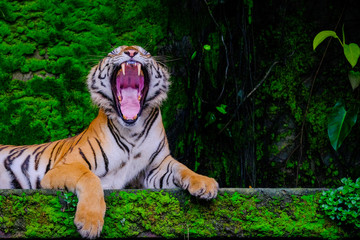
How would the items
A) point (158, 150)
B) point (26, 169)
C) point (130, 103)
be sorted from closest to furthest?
1. point (130, 103)
2. point (158, 150)
3. point (26, 169)

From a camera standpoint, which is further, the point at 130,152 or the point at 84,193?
the point at 130,152

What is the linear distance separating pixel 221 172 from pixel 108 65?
1458mm

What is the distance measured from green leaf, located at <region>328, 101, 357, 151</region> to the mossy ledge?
3.55 ft

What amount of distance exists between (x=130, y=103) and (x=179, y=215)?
0.72 metres

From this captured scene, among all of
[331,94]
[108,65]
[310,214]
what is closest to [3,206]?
[108,65]

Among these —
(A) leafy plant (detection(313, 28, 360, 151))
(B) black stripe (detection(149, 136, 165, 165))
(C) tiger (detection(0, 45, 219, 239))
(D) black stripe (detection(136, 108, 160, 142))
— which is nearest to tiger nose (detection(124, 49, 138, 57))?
(C) tiger (detection(0, 45, 219, 239))

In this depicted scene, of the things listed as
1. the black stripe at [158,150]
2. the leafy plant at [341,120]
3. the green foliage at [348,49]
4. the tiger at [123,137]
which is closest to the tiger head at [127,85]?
the tiger at [123,137]

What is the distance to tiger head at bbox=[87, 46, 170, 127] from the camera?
8.38 ft

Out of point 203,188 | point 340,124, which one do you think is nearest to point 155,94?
point 203,188

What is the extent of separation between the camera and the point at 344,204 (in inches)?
84.7

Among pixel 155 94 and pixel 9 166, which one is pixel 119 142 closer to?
pixel 155 94

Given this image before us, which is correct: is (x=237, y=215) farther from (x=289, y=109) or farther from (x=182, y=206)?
(x=289, y=109)

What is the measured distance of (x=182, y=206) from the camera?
2.12 m

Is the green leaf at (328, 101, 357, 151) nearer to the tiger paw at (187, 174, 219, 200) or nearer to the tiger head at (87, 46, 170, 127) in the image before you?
the tiger head at (87, 46, 170, 127)
